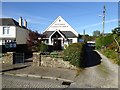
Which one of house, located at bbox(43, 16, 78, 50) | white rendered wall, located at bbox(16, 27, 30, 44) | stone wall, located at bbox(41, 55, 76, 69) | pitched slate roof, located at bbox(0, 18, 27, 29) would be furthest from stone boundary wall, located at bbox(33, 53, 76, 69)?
white rendered wall, located at bbox(16, 27, 30, 44)

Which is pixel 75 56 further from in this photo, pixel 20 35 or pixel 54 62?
pixel 20 35

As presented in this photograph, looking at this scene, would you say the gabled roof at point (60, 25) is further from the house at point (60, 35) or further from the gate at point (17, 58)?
the gate at point (17, 58)

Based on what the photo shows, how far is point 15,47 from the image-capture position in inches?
1057

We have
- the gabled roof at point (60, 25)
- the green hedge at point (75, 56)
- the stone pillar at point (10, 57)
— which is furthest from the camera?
the gabled roof at point (60, 25)

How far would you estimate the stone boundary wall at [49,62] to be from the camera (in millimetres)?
16312

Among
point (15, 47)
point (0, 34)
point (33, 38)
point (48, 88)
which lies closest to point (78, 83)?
point (48, 88)

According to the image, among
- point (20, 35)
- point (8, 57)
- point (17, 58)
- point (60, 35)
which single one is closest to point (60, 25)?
point (60, 35)

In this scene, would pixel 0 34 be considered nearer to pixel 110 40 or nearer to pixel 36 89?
pixel 110 40

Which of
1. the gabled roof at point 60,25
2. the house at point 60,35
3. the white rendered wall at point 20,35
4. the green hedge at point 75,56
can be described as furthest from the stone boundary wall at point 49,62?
the gabled roof at point 60,25

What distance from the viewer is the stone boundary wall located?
16312mm

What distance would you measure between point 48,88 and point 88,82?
2.73m

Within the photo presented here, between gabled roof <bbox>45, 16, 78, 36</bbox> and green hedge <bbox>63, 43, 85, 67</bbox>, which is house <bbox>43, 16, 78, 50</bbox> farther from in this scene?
green hedge <bbox>63, 43, 85, 67</bbox>

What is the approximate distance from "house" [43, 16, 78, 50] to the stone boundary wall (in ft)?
73.7

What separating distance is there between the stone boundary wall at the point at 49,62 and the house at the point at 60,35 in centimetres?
2247
